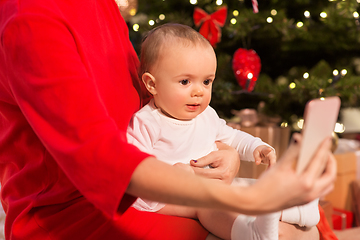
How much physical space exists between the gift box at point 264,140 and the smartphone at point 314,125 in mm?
941

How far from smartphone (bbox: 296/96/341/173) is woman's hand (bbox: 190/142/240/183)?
0.39 metres

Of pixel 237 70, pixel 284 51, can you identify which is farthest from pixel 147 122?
pixel 284 51

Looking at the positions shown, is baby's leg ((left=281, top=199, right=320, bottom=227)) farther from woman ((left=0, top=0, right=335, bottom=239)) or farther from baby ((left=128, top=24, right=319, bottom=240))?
woman ((left=0, top=0, right=335, bottom=239))

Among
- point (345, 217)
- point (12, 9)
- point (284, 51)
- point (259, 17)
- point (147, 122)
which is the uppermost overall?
point (12, 9)

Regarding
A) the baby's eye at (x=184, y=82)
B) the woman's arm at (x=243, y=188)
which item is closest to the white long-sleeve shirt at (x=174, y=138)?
the baby's eye at (x=184, y=82)

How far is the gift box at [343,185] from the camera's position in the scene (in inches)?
72.0

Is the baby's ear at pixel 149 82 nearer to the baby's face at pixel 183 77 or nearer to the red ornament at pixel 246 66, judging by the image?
the baby's face at pixel 183 77

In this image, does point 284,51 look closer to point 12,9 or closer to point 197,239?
point 197,239

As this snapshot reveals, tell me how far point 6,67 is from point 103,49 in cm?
23

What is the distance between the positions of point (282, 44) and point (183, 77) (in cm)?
174

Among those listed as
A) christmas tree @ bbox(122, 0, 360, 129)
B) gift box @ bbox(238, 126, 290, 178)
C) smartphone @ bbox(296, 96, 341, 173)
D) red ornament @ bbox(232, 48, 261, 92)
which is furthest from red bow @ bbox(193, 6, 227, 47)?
smartphone @ bbox(296, 96, 341, 173)

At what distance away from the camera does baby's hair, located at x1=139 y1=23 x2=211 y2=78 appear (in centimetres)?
81

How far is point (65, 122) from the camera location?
470mm

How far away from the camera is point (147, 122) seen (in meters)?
0.80
